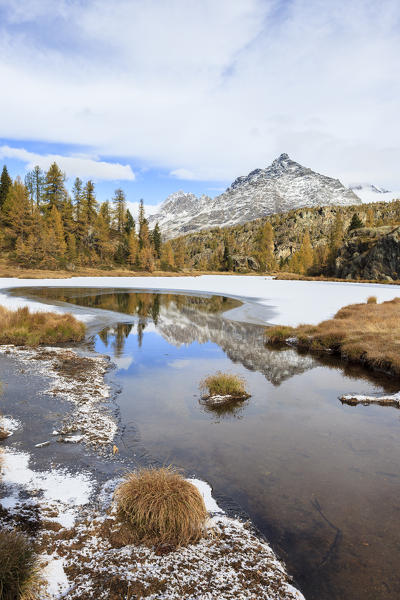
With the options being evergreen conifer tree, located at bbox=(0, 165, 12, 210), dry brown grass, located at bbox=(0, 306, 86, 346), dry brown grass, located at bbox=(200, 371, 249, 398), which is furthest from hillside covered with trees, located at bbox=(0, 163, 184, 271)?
dry brown grass, located at bbox=(200, 371, 249, 398)

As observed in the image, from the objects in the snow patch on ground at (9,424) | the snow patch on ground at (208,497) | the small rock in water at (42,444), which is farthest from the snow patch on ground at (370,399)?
the snow patch on ground at (9,424)

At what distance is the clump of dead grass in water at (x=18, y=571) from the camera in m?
3.96

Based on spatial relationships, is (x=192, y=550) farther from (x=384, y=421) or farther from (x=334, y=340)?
(x=334, y=340)

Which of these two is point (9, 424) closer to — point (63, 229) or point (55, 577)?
point (55, 577)

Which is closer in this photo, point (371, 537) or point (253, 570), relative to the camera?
point (253, 570)

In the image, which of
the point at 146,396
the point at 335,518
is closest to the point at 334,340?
the point at 146,396

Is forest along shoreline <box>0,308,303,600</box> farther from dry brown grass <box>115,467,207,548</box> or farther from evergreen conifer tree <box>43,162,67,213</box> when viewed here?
evergreen conifer tree <box>43,162,67,213</box>

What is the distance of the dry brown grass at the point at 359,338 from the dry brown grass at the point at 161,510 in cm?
1289

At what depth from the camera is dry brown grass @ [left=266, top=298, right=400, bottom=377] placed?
1617cm

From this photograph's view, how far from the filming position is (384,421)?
10438mm

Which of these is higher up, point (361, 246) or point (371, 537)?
point (361, 246)

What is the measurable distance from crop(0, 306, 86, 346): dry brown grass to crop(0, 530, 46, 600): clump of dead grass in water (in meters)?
14.5

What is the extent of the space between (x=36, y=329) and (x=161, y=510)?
16570 mm

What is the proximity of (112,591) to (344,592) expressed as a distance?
3.09 meters
